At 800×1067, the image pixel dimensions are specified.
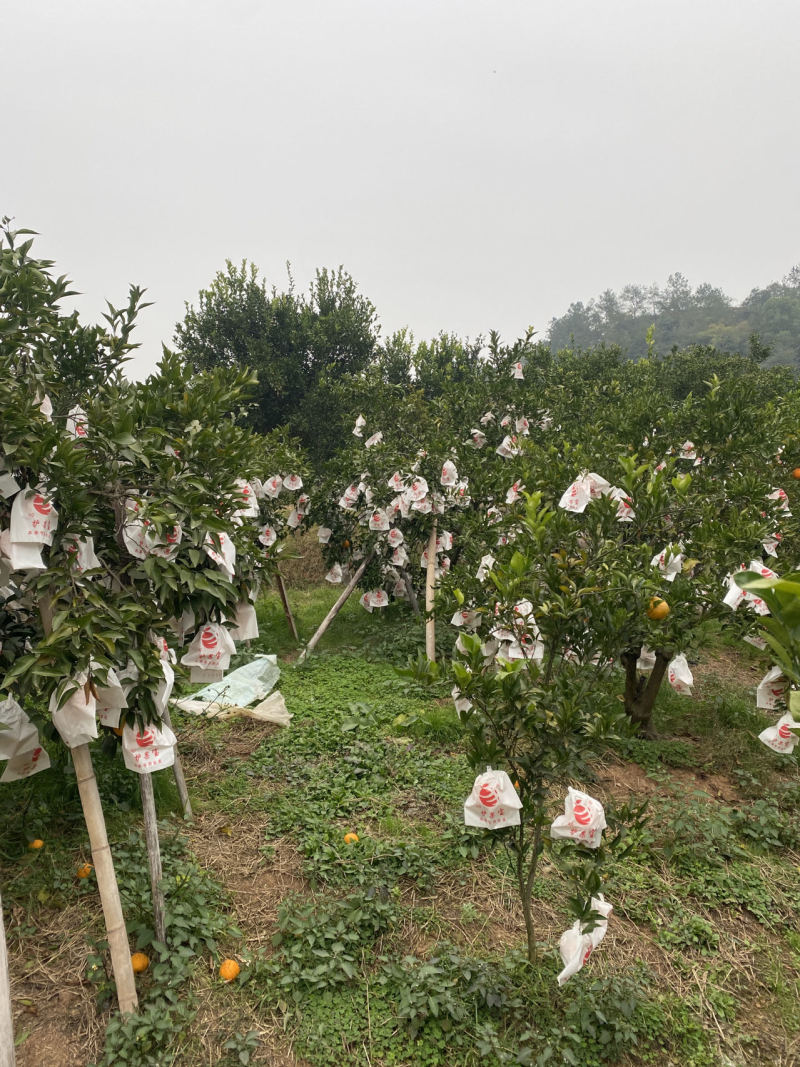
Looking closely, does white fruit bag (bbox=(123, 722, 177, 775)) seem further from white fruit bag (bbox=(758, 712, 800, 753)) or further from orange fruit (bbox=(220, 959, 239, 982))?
white fruit bag (bbox=(758, 712, 800, 753))

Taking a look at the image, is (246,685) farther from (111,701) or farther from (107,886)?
(111,701)

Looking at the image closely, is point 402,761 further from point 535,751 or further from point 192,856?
point 535,751

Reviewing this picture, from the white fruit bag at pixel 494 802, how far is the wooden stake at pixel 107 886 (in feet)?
4.31

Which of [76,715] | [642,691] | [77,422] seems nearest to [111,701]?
[76,715]

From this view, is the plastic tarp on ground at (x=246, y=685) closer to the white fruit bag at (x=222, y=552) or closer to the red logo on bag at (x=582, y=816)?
the white fruit bag at (x=222, y=552)

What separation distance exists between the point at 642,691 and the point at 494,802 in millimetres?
2929

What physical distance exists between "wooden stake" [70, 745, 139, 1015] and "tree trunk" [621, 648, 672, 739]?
3.31m

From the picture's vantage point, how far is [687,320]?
175 ft

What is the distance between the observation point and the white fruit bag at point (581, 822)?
2104 mm

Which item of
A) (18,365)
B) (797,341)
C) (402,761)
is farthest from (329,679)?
(797,341)

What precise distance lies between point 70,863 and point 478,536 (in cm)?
353

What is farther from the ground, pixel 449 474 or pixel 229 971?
pixel 449 474

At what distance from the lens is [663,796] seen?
149 inches

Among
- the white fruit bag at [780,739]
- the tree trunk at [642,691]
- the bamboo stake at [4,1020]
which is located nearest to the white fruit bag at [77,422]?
the bamboo stake at [4,1020]
